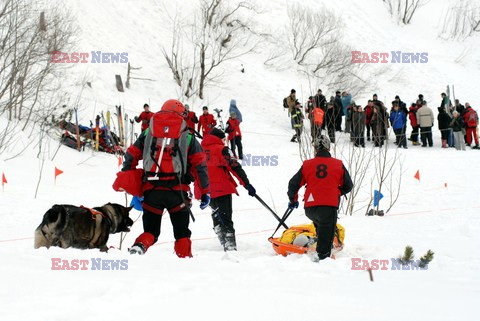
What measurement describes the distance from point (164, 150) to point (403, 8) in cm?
2838

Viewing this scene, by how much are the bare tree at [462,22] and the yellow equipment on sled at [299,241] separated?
2578cm

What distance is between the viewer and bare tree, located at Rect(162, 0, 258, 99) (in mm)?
21734

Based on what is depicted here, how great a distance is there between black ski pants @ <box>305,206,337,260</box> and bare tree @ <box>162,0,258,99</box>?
54.6 ft

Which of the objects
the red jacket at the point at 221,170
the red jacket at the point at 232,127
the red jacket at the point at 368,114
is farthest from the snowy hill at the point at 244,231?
the red jacket at the point at 368,114

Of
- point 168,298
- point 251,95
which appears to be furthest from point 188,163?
point 251,95

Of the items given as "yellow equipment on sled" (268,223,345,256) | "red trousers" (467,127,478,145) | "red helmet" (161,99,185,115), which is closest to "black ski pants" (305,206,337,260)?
"yellow equipment on sled" (268,223,345,256)

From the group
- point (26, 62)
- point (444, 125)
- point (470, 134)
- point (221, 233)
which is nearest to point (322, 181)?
point (221, 233)

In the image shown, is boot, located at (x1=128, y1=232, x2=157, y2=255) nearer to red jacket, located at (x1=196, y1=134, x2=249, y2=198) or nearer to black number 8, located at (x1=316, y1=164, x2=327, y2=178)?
red jacket, located at (x1=196, y1=134, x2=249, y2=198)

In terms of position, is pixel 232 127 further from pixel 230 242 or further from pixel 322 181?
pixel 322 181

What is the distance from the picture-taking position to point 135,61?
71.3ft

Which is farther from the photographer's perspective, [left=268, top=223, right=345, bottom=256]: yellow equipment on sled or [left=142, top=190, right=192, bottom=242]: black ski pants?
[left=268, top=223, right=345, bottom=256]: yellow equipment on sled

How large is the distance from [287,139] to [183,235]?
1386cm

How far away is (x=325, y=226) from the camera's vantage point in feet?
16.5

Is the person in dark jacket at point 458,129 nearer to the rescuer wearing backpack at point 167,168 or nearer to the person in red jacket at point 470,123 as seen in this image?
the person in red jacket at point 470,123
